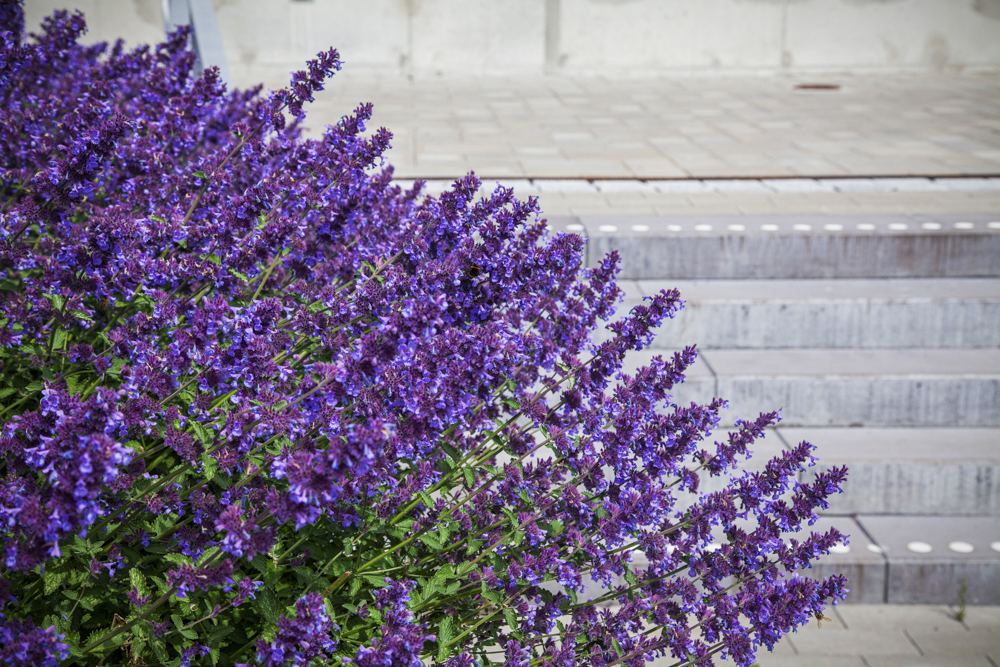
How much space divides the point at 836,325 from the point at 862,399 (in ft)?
1.57

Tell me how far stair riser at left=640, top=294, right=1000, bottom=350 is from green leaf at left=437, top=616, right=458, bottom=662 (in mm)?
2706

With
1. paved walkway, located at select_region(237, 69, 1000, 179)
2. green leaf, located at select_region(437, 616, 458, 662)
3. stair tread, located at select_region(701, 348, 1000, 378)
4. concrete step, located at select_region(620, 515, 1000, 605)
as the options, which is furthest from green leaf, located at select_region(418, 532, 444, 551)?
paved walkway, located at select_region(237, 69, 1000, 179)

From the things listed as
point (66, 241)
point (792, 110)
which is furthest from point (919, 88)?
point (66, 241)

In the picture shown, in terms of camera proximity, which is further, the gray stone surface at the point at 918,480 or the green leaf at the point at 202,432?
the gray stone surface at the point at 918,480

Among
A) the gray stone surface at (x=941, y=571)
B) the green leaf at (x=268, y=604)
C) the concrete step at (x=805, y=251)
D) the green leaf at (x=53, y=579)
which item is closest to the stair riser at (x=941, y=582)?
the gray stone surface at (x=941, y=571)

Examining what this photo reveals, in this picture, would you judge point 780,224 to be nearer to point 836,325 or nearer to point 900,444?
point 836,325

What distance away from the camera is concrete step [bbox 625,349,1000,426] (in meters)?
3.97

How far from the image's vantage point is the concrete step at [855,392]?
397cm

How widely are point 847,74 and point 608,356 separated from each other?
37.9 feet

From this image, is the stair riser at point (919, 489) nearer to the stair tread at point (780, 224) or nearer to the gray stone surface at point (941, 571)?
the gray stone surface at point (941, 571)

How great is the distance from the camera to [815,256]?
4.70 metres

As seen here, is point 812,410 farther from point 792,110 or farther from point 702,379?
point 792,110

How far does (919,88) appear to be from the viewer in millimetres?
10766

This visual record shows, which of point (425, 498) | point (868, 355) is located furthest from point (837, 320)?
point (425, 498)
